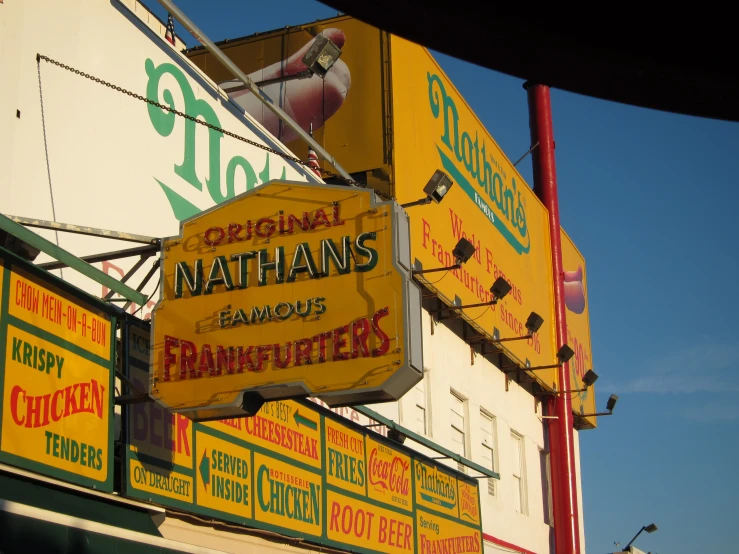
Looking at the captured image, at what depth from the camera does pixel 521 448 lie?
2442 cm

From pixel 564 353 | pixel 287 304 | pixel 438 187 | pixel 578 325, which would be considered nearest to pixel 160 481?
pixel 287 304

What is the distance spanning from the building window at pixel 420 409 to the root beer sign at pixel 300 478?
217 cm

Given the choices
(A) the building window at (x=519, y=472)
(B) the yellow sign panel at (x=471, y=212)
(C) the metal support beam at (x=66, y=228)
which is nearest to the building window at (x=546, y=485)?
(A) the building window at (x=519, y=472)

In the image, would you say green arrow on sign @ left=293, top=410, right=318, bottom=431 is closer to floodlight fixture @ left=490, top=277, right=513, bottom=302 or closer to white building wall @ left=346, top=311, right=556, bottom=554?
white building wall @ left=346, top=311, right=556, bottom=554

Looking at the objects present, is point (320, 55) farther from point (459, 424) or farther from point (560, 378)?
point (560, 378)

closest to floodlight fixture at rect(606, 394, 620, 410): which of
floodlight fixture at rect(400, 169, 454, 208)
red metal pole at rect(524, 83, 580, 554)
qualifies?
red metal pole at rect(524, 83, 580, 554)

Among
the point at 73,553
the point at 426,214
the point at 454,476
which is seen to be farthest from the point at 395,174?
the point at 73,553

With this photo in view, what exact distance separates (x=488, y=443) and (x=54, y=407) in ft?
48.8

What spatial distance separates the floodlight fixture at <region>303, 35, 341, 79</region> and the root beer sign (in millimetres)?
4615

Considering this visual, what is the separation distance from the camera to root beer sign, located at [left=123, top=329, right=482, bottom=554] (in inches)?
387

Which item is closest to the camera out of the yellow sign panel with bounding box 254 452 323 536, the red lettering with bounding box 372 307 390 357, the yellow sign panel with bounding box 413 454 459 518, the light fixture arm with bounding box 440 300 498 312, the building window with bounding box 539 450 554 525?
the red lettering with bounding box 372 307 390 357

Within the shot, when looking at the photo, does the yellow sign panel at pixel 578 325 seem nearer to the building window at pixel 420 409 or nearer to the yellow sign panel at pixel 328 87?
the building window at pixel 420 409

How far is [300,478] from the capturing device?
12102mm

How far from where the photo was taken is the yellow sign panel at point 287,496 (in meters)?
11.4
